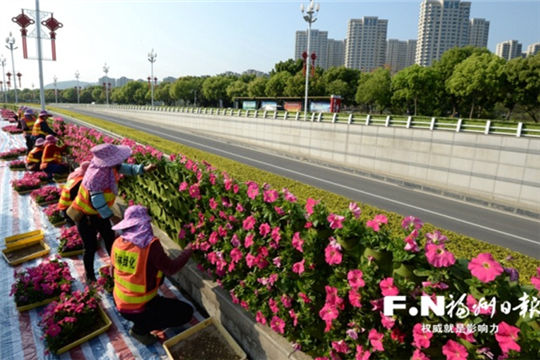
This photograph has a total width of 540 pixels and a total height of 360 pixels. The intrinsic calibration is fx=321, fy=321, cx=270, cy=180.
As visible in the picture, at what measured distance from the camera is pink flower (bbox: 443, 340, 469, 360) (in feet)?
6.42

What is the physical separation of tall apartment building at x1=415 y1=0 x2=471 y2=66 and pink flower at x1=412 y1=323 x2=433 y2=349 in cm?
16974

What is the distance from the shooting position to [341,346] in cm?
262

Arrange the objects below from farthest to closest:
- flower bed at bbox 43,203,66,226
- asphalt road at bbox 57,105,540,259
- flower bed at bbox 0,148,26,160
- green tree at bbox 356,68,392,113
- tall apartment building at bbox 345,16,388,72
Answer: tall apartment building at bbox 345,16,388,72, green tree at bbox 356,68,392,113, flower bed at bbox 0,148,26,160, asphalt road at bbox 57,105,540,259, flower bed at bbox 43,203,66,226

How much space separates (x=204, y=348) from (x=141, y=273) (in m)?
1.06

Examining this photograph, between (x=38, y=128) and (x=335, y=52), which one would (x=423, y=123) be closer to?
(x=38, y=128)

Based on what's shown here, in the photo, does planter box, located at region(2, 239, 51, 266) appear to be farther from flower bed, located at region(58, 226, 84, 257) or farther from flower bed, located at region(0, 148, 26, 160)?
flower bed, located at region(0, 148, 26, 160)

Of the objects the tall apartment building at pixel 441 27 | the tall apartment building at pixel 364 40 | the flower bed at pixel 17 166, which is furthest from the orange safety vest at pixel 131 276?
the tall apartment building at pixel 364 40

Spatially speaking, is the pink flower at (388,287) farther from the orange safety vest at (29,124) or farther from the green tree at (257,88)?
the green tree at (257,88)

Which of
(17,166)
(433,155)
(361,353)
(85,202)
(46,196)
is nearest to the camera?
(361,353)

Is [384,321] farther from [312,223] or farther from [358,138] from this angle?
[358,138]

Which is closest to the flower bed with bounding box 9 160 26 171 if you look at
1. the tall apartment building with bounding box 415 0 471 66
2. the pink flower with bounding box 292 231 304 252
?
the pink flower with bounding box 292 231 304 252

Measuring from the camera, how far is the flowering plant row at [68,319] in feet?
11.2

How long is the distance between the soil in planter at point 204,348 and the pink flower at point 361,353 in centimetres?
141

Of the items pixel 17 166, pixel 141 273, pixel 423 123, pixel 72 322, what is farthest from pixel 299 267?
pixel 423 123
